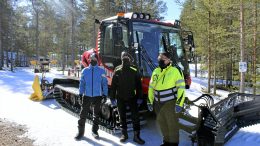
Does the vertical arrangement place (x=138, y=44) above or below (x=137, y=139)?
above

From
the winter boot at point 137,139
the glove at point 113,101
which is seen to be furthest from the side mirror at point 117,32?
the winter boot at point 137,139

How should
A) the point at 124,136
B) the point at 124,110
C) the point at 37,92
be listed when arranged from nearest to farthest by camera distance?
1. the point at 124,136
2. the point at 124,110
3. the point at 37,92

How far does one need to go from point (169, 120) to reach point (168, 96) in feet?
1.51

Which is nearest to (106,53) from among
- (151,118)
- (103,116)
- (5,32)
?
(103,116)

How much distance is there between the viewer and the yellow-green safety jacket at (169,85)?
547 centimetres

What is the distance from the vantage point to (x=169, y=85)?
5.52 meters

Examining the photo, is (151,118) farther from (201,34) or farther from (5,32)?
(5,32)

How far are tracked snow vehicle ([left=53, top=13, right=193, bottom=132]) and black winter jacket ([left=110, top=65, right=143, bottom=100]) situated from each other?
2.09 feet

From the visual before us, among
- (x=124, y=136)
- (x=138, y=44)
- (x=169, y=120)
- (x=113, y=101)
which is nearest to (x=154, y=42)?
(x=138, y=44)

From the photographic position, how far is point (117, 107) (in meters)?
7.09

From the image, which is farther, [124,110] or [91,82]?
[91,82]

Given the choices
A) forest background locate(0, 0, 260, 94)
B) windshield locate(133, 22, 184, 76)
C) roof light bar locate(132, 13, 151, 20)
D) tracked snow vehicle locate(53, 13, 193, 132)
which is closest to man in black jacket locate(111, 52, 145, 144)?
tracked snow vehicle locate(53, 13, 193, 132)

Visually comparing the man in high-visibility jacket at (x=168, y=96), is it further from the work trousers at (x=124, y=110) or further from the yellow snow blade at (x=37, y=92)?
the yellow snow blade at (x=37, y=92)

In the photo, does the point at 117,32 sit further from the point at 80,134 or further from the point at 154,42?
the point at 80,134
